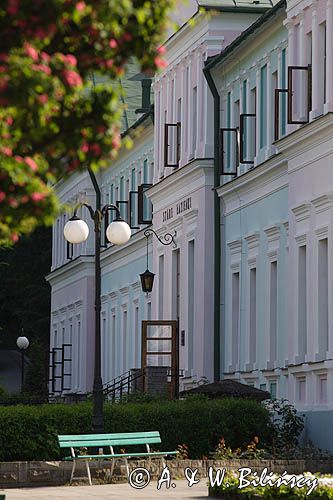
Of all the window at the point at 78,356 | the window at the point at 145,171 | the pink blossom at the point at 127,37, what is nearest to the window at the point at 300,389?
the window at the point at 145,171

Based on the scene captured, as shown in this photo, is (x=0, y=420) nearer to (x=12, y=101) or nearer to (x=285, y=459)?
(x=285, y=459)

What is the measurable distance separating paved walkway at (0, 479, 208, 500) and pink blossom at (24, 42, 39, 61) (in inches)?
521

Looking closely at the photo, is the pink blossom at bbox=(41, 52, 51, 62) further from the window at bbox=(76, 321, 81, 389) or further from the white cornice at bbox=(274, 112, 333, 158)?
the window at bbox=(76, 321, 81, 389)

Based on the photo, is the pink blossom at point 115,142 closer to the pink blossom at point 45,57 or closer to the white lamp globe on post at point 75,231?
the pink blossom at point 45,57

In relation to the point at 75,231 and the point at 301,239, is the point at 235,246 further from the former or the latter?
the point at 75,231

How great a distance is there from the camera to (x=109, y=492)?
79.8 feet

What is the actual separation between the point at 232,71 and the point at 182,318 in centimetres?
679

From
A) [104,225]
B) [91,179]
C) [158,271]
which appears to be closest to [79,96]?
[158,271]

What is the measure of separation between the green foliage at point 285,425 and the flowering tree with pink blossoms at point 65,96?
20072 millimetres

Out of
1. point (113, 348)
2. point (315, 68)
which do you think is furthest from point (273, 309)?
point (113, 348)

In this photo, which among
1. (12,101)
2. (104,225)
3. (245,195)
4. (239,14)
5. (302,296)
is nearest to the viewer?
(12,101)

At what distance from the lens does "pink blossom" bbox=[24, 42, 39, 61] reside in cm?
988

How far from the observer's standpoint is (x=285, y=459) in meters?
28.5

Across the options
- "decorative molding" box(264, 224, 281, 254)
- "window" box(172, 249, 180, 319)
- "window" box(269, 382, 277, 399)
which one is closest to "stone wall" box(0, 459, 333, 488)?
"window" box(269, 382, 277, 399)
